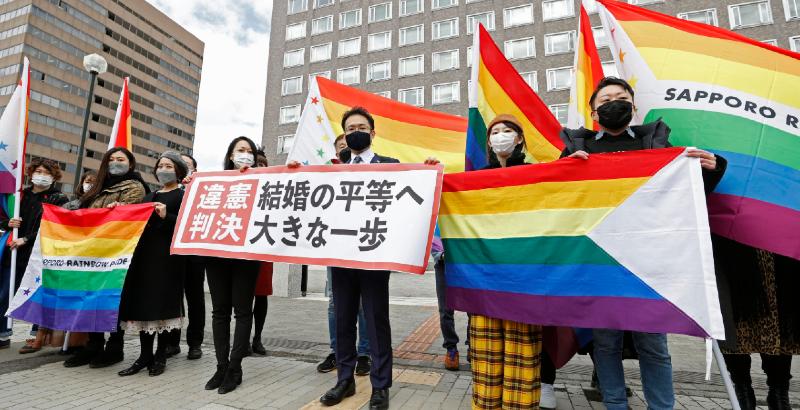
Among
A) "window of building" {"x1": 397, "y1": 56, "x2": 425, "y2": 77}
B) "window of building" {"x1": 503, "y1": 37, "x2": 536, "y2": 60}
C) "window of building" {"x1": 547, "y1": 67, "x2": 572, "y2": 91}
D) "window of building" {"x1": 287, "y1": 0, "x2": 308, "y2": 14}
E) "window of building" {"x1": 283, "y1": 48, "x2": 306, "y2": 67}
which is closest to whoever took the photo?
"window of building" {"x1": 547, "y1": 67, "x2": 572, "y2": 91}

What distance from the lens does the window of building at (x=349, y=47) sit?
33.4 m

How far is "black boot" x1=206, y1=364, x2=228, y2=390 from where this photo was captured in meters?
3.45

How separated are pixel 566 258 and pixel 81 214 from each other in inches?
190

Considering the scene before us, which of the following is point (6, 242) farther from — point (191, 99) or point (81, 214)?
point (191, 99)

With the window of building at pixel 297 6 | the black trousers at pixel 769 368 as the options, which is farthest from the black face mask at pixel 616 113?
the window of building at pixel 297 6

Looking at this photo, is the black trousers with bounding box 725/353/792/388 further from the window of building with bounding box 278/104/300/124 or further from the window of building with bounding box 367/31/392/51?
the window of building with bounding box 278/104/300/124

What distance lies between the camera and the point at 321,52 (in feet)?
113

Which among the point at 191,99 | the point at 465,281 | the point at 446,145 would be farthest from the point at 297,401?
the point at 191,99

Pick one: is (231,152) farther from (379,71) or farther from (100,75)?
(100,75)

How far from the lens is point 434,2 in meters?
31.6

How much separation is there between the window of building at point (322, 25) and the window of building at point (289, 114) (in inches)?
283

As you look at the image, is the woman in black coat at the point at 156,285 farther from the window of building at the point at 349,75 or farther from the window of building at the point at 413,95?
the window of building at the point at 349,75

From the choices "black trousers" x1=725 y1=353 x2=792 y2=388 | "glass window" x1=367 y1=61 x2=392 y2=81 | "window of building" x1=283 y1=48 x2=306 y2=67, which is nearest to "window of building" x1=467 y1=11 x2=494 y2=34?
"glass window" x1=367 y1=61 x2=392 y2=81

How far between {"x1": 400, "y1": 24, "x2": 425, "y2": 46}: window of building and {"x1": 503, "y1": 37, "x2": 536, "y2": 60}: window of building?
6934 mm
